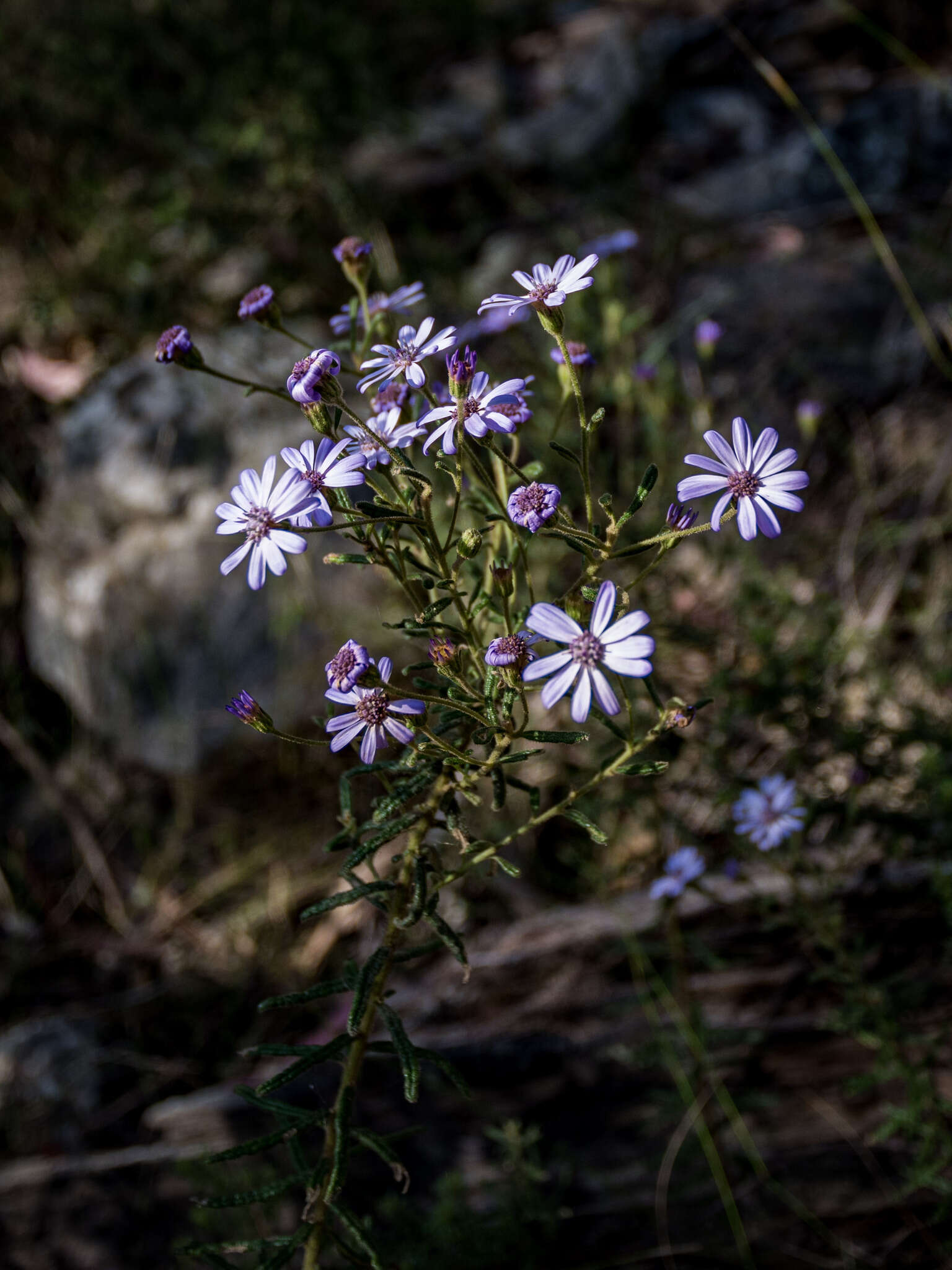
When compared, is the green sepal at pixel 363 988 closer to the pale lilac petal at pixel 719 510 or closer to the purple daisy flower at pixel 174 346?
the pale lilac petal at pixel 719 510

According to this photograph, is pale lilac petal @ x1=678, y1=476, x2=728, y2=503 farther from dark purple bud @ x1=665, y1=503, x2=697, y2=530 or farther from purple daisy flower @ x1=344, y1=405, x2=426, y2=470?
purple daisy flower @ x1=344, y1=405, x2=426, y2=470

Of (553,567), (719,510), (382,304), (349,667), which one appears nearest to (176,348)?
(382,304)

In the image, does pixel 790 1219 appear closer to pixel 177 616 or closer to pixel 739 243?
pixel 177 616

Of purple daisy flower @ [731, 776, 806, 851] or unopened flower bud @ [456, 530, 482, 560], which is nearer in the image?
unopened flower bud @ [456, 530, 482, 560]

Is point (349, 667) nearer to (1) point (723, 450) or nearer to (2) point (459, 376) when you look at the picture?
(2) point (459, 376)

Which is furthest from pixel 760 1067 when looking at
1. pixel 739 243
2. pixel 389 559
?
pixel 739 243

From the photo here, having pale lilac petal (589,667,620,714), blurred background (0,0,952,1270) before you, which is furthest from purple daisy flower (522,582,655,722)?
blurred background (0,0,952,1270)
